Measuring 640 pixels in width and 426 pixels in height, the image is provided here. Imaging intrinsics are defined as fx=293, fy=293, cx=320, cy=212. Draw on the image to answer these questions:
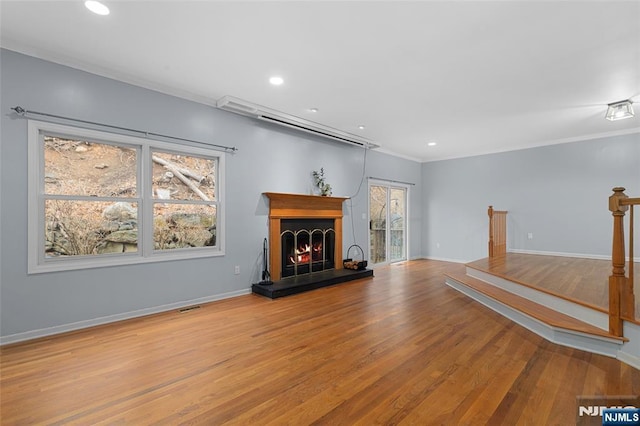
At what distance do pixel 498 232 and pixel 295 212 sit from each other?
4.78m

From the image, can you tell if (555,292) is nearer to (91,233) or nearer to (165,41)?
(165,41)

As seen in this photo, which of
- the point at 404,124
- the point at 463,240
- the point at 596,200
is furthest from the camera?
the point at 463,240

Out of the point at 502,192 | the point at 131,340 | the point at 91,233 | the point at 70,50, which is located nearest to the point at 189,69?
the point at 70,50

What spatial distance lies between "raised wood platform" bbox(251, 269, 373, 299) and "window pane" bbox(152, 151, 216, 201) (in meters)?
1.57

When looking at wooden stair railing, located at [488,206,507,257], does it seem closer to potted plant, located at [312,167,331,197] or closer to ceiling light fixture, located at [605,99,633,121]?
ceiling light fixture, located at [605,99,633,121]

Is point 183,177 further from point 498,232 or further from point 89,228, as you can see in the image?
point 498,232

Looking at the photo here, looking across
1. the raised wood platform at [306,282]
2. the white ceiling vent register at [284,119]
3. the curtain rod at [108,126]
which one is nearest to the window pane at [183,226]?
the curtain rod at [108,126]

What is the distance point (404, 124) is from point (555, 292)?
10.9ft

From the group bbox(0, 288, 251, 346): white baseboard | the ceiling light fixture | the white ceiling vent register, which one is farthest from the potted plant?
the ceiling light fixture

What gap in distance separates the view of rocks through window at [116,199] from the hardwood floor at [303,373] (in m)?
0.98

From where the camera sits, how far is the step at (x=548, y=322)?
2.58 metres

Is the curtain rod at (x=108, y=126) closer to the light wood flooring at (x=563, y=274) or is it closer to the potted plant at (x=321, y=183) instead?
the potted plant at (x=321, y=183)

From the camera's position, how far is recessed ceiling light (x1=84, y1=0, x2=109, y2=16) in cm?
227

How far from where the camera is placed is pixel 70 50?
2.93 meters
